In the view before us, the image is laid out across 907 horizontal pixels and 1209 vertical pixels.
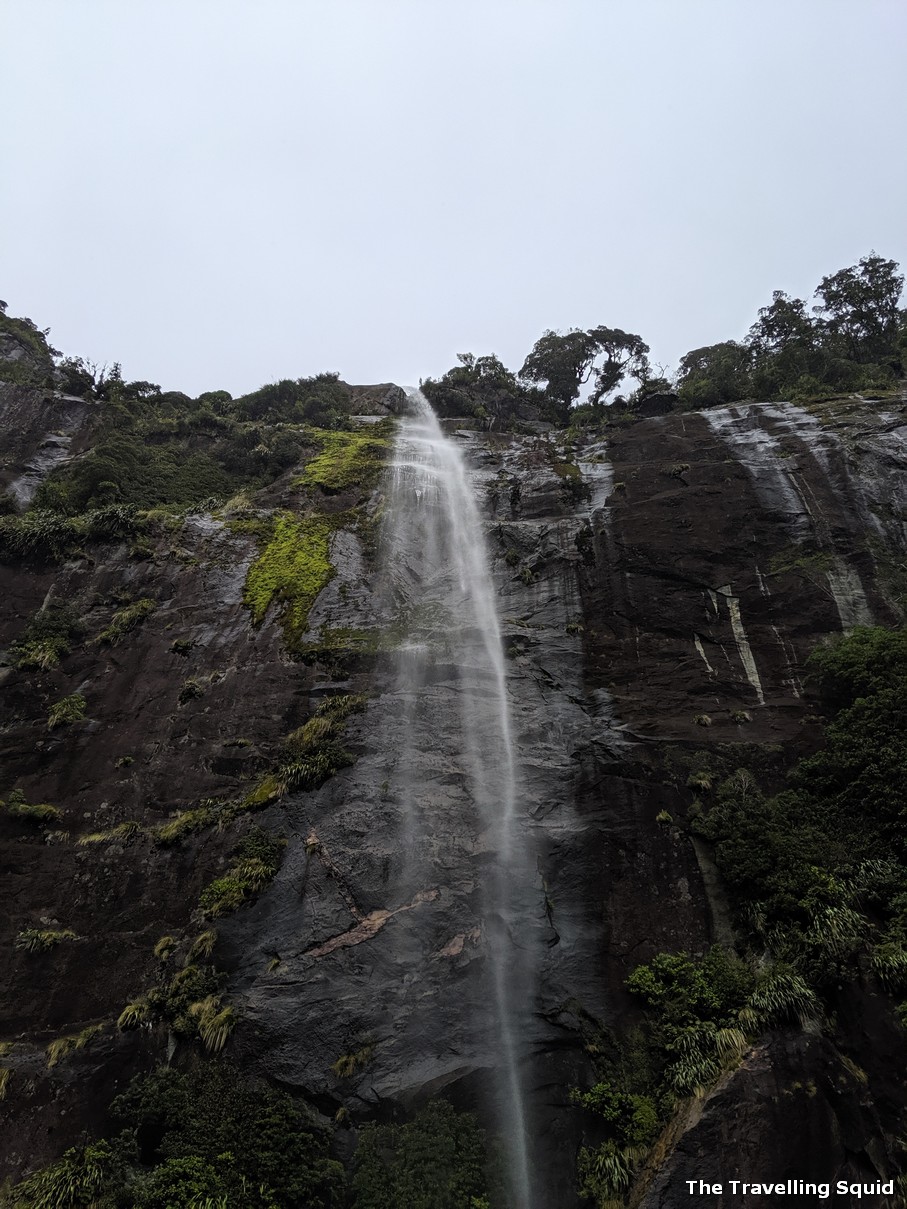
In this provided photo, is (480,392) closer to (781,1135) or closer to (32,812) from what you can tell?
(32,812)

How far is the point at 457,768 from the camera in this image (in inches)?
543

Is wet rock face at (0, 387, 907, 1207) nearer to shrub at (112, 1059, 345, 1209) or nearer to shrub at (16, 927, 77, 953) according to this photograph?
shrub at (16, 927, 77, 953)

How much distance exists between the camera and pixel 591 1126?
9195 mm

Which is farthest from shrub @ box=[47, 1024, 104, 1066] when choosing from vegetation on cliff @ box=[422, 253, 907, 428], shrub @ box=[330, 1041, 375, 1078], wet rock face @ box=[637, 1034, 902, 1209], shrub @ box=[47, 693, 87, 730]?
vegetation on cliff @ box=[422, 253, 907, 428]

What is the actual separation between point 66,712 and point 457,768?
355 inches

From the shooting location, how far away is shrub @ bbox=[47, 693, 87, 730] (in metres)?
14.5

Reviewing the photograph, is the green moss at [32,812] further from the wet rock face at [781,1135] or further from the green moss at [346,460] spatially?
the green moss at [346,460]

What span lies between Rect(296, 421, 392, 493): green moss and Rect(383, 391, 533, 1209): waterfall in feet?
6.38

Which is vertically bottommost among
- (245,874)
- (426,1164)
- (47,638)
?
(426,1164)

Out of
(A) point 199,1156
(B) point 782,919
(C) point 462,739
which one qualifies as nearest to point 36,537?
(C) point 462,739

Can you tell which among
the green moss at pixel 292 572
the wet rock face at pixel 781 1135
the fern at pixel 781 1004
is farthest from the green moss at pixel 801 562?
the green moss at pixel 292 572

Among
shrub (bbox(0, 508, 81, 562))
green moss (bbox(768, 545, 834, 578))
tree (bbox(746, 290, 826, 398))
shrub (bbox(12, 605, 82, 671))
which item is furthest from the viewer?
tree (bbox(746, 290, 826, 398))

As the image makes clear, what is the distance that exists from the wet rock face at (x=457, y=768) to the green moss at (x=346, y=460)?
3807 millimetres

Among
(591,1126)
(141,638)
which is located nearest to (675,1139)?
(591,1126)
